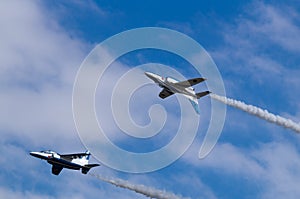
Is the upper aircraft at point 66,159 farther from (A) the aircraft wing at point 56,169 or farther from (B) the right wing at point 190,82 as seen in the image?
(B) the right wing at point 190,82

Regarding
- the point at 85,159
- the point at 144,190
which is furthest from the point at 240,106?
the point at 85,159

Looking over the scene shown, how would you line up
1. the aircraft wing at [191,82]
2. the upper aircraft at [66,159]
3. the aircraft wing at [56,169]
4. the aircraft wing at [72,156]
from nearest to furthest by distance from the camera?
1. the aircraft wing at [191,82]
2. the upper aircraft at [66,159]
3. the aircraft wing at [72,156]
4. the aircraft wing at [56,169]

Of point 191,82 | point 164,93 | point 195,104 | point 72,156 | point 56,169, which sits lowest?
point 56,169

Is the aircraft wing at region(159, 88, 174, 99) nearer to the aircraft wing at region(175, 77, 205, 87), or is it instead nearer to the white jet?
the white jet

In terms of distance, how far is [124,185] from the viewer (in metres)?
155

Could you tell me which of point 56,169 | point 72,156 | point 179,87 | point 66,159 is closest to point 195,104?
point 179,87

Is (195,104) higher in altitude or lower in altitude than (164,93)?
lower

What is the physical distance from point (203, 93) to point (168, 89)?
1042cm

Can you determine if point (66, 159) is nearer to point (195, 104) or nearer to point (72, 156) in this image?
point (72, 156)

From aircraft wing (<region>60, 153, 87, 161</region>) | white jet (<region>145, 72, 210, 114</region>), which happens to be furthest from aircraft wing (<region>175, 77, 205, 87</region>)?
aircraft wing (<region>60, 153, 87, 161</region>)

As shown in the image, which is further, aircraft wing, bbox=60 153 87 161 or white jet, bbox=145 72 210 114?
aircraft wing, bbox=60 153 87 161

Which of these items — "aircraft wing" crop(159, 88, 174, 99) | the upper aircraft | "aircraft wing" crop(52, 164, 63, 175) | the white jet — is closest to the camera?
the white jet

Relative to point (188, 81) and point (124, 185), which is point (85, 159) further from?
point (188, 81)

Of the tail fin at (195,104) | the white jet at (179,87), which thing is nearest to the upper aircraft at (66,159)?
the white jet at (179,87)
